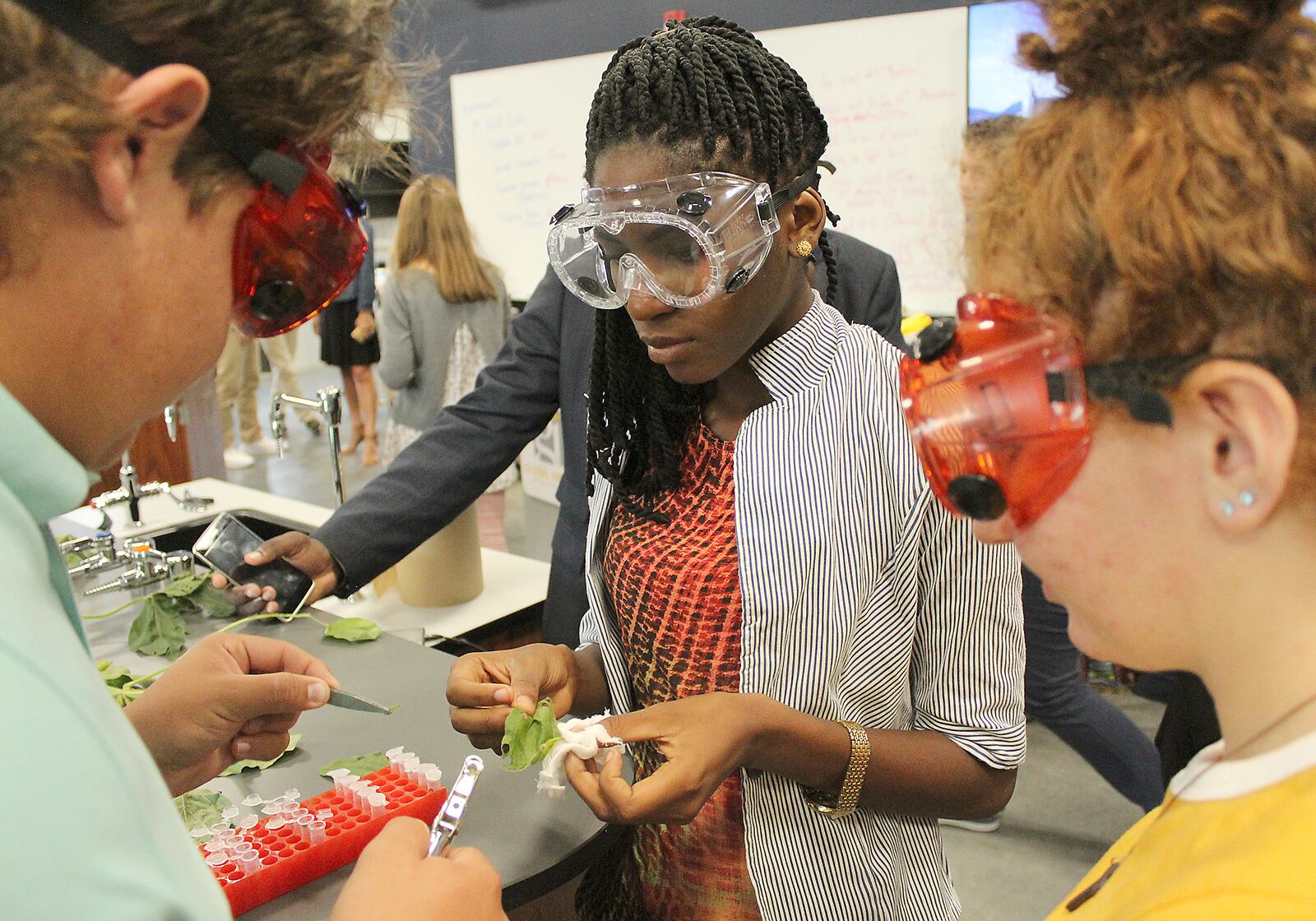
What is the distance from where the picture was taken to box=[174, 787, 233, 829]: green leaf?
1.41 meters

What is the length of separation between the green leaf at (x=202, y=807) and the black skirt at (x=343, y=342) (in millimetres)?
6666

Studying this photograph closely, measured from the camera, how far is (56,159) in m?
0.64

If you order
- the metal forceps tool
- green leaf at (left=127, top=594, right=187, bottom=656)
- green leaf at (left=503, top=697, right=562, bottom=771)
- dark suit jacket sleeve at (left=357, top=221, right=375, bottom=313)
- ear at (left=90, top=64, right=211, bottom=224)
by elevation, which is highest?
ear at (left=90, top=64, right=211, bottom=224)

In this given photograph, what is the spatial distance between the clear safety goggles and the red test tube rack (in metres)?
0.78

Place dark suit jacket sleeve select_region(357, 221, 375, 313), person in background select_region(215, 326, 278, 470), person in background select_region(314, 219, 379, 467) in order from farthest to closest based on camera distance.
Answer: person in background select_region(215, 326, 278, 470) → person in background select_region(314, 219, 379, 467) → dark suit jacket sleeve select_region(357, 221, 375, 313)

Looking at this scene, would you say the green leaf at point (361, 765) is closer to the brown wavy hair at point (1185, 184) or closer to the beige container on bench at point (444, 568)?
the beige container on bench at point (444, 568)

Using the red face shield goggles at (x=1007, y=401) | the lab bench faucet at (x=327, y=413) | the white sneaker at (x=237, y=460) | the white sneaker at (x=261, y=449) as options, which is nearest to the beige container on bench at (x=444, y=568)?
the lab bench faucet at (x=327, y=413)

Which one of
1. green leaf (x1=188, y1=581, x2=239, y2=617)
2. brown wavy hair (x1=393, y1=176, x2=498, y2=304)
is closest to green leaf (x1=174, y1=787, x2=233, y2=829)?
green leaf (x1=188, y1=581, x2=239, y2=617)

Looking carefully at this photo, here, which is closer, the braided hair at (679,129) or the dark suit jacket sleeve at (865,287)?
the braided hair at (679,129)

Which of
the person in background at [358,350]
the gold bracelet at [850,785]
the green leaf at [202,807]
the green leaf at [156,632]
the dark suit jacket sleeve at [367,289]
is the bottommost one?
the person in background at [358,350]

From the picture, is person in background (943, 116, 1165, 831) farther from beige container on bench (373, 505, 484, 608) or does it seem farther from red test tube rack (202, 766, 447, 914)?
red test tube rack (202, 766, 447, 914)

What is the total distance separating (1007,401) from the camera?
784 mm

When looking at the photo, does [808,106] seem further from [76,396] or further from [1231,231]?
[76,396]

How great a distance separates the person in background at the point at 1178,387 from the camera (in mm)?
626
